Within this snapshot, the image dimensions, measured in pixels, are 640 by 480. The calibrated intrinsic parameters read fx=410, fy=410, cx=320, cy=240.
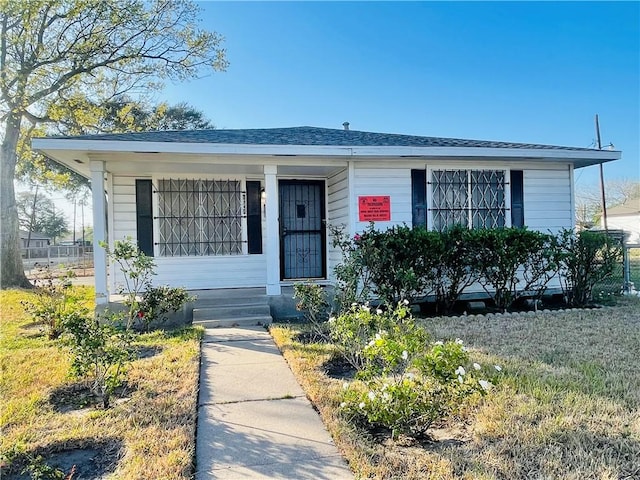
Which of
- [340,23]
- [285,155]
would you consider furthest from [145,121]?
[285,155]

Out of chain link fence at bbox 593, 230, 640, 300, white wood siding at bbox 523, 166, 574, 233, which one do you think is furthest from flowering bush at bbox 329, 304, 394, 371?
chain link fence at bbox 593, 230, 640, 300

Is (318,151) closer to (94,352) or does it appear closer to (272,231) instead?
(272,231)

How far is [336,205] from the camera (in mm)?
7484

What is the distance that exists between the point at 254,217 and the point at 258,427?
5144 millimetres

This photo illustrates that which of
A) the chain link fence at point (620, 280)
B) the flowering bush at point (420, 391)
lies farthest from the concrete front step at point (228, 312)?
the chain link fence at point (620, 280)

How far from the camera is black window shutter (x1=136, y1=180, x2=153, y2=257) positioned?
22.7 feet

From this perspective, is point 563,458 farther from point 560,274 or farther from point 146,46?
point 146,46

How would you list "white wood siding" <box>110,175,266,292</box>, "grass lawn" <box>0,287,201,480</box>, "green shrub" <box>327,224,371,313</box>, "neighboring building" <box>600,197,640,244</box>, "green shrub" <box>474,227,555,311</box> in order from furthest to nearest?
"neighboring building" <box>600,197,640,244</box>
"white wood siding" <box>110,175,266,292</box>
"green shrub" <box>474,227,555,311</box>
"green shrub" <box>327,224,371,313</box>
"grass lawn" <box>0,287,201,480</box>

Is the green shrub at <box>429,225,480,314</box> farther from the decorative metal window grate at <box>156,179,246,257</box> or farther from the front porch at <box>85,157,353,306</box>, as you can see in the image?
the decorative metal window grate at <box>156,179,246,257</box>

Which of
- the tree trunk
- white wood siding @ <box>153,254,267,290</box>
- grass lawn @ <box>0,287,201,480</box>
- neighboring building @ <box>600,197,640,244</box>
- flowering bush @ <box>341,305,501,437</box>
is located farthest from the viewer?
neighboring building @ <box>600,197,640,244</box>

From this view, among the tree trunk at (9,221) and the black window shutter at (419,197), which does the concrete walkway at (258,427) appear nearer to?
the black window shutter at (419,197)

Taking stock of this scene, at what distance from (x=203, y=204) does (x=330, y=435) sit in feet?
18.1

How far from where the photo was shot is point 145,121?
58.2ft

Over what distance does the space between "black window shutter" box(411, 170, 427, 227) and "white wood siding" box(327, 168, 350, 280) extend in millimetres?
1139
